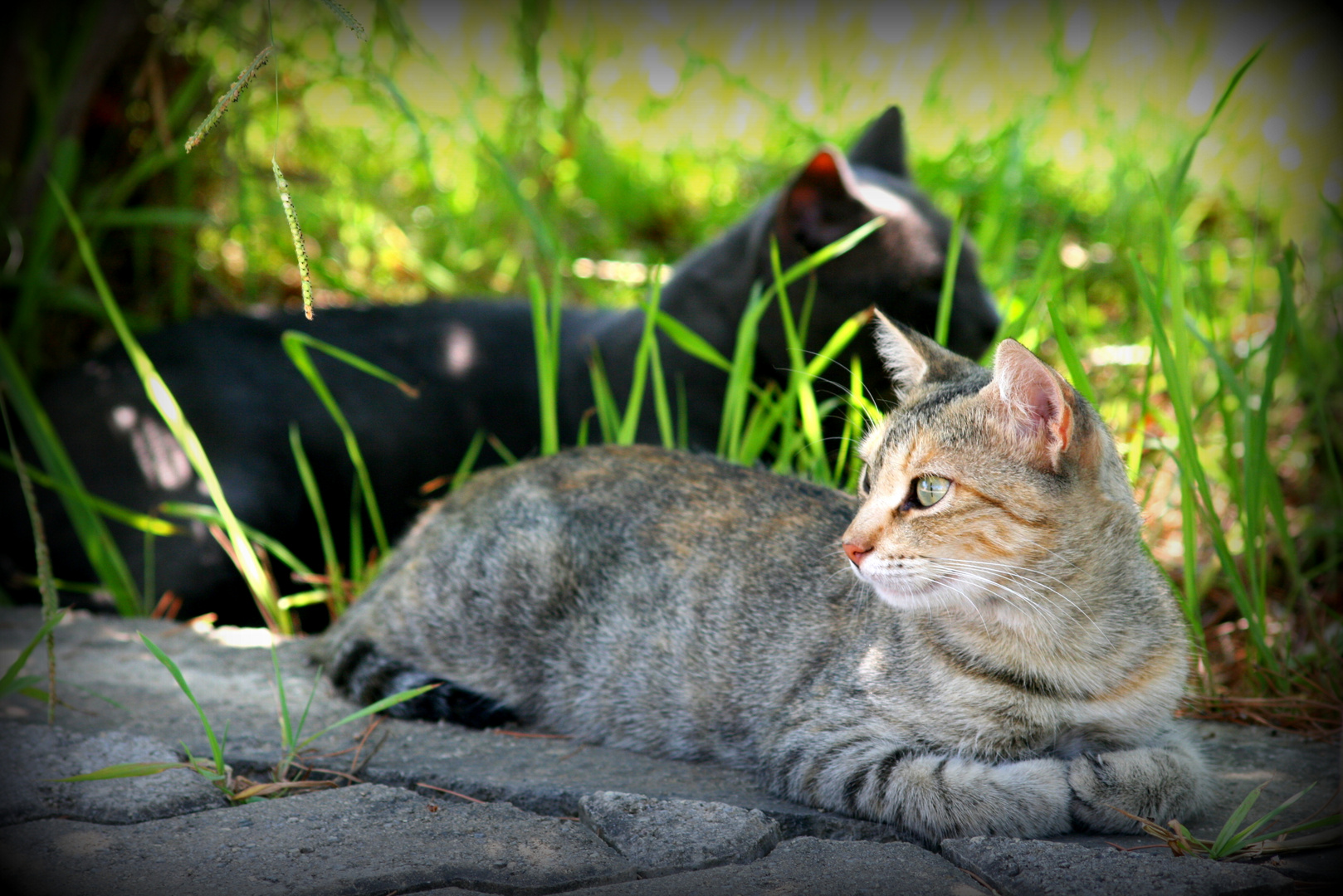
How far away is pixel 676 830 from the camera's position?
181cm

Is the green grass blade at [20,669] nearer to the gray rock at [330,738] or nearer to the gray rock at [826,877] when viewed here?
the gray rock at [330,738]

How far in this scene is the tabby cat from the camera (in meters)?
1.97

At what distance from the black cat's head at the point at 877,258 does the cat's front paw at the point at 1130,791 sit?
1.83 metres

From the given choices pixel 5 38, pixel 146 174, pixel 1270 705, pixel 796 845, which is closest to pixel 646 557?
pixel 796 845

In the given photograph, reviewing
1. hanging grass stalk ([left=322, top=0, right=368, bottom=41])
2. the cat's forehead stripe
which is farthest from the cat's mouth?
hanging grass stalk ([left=322, top=0, right=368, bottom=41])

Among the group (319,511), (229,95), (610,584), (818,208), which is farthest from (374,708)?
(818,208)

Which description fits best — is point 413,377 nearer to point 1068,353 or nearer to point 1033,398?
point 1068,353

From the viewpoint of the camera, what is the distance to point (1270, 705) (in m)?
2.48

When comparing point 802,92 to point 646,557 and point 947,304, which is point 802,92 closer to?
point 947,304

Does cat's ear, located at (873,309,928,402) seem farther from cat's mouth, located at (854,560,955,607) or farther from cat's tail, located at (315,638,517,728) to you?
cat's tail, located at (315,638,517,728)

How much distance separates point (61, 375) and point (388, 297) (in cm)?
182

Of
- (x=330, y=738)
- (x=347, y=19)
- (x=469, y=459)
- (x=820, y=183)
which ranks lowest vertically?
(x=330, y=738)

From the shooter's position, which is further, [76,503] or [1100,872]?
[76,503]

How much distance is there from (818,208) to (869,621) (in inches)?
67.5
